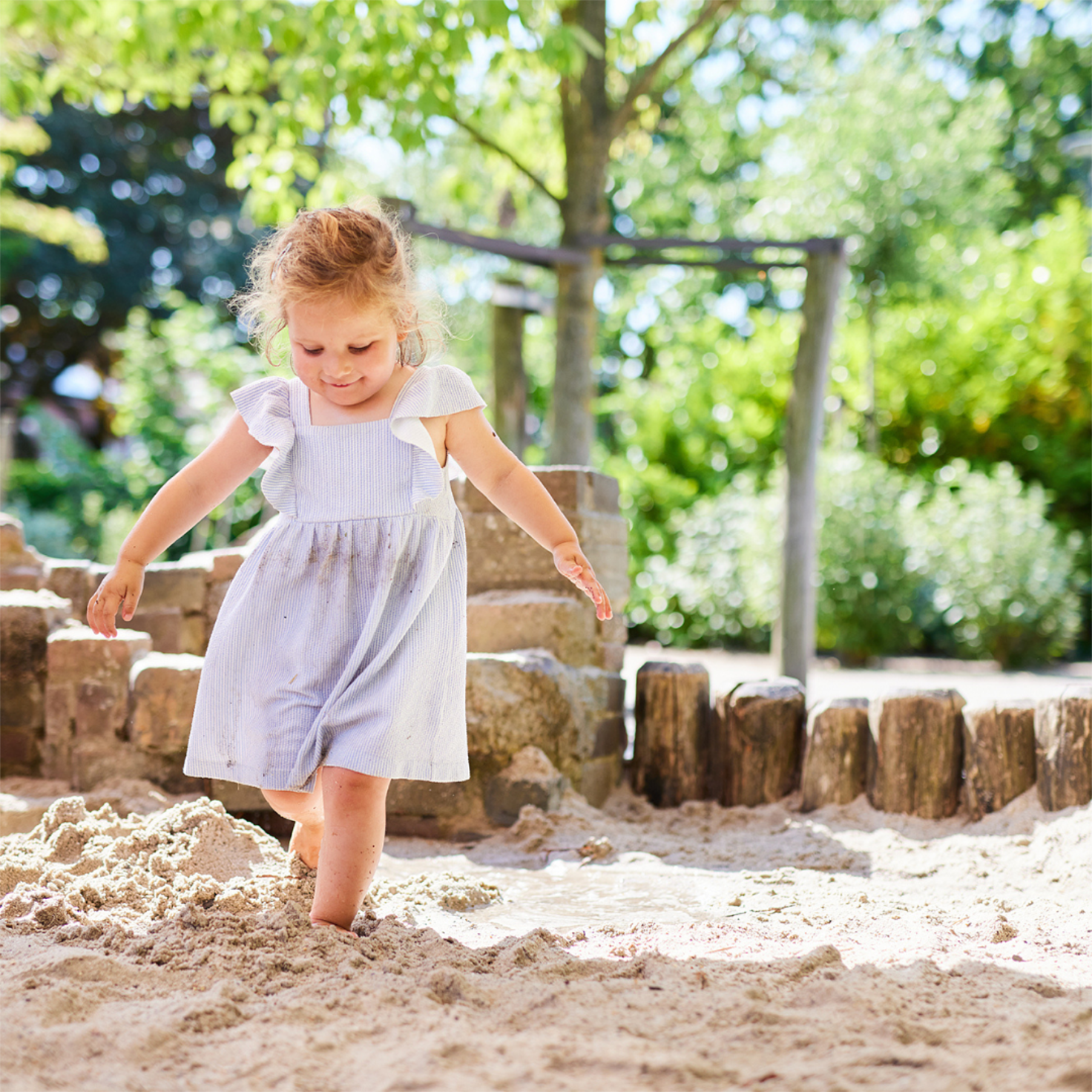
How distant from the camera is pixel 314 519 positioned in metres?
2.14

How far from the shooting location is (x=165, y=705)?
294 centimetres

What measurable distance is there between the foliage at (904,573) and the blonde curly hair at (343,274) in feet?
18.1

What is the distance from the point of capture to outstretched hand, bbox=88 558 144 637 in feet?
6.93

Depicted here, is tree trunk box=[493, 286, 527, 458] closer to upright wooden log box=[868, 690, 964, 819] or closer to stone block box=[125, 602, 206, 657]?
stone block box=[125, 602, 206, 657]

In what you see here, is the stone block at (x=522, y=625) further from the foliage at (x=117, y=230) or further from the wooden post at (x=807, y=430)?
the foliage at (x=117, y=230)

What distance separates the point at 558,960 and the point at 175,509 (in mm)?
1143

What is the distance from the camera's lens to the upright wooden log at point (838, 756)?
10.2 feet

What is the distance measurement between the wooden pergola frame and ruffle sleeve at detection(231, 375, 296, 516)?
285 cm

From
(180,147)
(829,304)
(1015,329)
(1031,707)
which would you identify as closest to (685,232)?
(1015,329)

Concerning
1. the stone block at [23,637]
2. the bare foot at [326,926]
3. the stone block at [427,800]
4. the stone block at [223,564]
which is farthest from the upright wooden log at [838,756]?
the stone block at [23,637]

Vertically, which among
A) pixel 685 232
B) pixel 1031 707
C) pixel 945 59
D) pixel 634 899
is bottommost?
pixel 634 899

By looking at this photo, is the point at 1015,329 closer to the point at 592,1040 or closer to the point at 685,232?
the point at 685,232

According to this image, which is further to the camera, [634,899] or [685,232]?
[685,232]

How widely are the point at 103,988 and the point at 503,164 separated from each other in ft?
22.4
